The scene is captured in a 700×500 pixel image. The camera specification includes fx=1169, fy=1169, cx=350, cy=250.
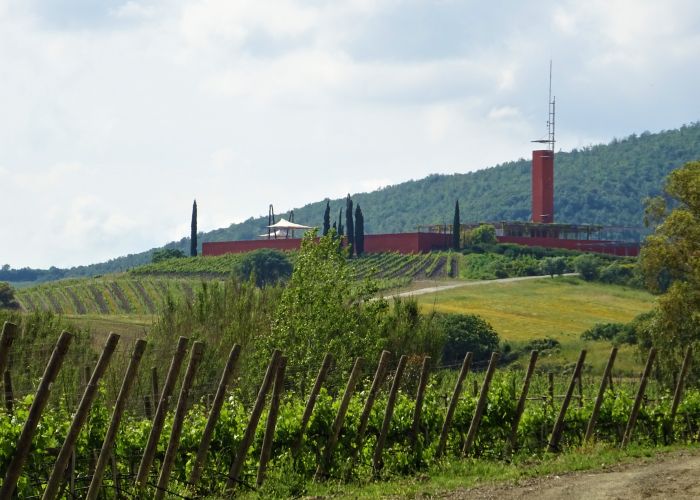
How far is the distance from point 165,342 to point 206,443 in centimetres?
2409

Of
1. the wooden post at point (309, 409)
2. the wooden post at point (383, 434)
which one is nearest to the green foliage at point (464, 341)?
the wooden post at point (383, 434)

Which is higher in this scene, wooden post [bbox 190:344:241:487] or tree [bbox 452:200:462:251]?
tree [bbox 452:200:462:251]

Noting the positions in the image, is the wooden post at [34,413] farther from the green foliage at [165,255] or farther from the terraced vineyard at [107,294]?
the green foliage at [165,255]

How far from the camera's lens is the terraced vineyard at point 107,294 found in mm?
91375

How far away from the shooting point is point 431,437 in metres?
20.5

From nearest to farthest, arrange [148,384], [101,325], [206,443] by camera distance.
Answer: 1. [206,443]
2. [148,384]
3. [101,325]

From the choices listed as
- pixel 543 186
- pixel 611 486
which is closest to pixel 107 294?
pixel 543 186

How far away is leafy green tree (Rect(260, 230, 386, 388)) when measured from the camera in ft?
118

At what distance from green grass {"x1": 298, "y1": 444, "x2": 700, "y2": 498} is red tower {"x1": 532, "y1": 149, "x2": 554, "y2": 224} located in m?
120

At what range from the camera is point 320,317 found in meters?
37.2

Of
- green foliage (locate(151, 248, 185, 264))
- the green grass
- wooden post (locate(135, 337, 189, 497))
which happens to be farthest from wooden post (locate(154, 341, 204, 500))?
green foliage (locate(151, 248, 185, 264))

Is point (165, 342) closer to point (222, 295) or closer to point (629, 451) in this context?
point (222, 295)

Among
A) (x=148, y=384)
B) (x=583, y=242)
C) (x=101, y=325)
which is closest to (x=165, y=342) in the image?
(x=148, y=384)

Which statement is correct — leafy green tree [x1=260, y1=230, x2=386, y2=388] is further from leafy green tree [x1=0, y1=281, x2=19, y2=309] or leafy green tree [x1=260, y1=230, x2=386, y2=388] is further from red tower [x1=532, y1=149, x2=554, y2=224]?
red tower [x1=532, y1=149, x2=554, y2=224]
